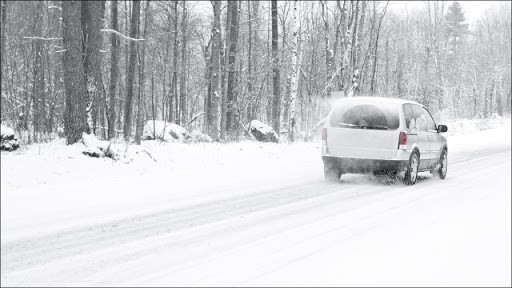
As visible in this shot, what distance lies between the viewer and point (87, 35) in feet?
40.2

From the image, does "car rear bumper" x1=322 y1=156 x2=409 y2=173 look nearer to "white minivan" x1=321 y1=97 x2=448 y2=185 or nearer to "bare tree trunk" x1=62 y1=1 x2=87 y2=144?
"white minivan" x1=321 y1=97 x2=448 y2=185

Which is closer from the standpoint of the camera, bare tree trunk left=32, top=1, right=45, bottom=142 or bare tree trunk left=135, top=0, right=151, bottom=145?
bare tree trunk left=32, top=1, right=45, bottom=142

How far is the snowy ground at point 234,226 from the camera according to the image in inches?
195

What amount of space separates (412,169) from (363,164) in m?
1.20

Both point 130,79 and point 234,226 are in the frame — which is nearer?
point 234,226

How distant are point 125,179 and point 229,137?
30.7 feet

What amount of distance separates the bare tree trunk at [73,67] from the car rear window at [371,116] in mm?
5905

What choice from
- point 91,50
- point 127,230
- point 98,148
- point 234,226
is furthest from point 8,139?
point 234,226

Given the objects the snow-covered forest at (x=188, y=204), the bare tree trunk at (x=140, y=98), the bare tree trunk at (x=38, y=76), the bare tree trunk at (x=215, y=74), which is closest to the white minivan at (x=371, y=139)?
the snow-covered forest at (x=188, y=204)

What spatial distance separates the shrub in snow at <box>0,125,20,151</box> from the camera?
10188mm

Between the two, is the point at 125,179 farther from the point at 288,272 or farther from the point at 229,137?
the point at 229,137

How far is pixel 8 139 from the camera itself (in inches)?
404

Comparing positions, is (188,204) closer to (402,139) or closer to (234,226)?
(234,226)

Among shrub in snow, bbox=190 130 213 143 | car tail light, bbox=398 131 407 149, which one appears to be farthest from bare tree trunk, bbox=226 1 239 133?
car tail light, bbox=398 131 407 149
